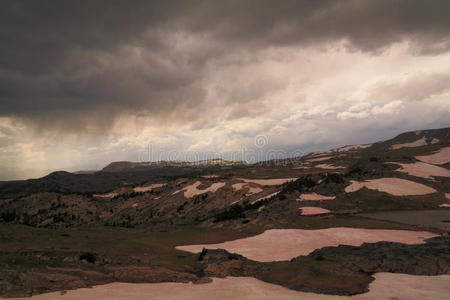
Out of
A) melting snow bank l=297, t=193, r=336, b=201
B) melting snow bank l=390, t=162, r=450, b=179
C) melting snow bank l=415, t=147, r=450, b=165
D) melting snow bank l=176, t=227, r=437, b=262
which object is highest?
melting snow bank l=415, t=147, r=450, b=165

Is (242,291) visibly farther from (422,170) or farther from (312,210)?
(422,170)

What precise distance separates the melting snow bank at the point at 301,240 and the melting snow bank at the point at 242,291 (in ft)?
34.4

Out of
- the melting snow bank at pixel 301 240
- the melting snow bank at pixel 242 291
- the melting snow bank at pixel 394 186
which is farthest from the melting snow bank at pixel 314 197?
the melting snow bank at pixel 242 291

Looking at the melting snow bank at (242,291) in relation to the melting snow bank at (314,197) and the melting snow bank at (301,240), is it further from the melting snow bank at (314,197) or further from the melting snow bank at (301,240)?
the melting snow bank at (314,197)

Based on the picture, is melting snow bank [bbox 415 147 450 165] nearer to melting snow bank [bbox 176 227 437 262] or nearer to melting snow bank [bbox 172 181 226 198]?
melting snow bank [bbox 172 181 226 198]

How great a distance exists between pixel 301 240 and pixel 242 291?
67.2 feet

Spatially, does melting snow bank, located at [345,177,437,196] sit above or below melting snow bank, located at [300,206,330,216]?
above

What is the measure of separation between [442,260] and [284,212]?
35959 millimetres

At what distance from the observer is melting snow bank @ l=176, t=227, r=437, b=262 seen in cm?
3344

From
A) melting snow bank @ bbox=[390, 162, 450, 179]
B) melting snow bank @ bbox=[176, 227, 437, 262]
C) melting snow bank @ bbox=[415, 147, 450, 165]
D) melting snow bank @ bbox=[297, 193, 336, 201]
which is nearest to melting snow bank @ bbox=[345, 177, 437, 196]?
melting snow bank @ bbox=[297, 193, 336, 201]

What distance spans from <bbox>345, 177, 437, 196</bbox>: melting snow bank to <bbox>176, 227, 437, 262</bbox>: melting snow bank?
29608 millimetres

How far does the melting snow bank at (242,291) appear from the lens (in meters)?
18.0

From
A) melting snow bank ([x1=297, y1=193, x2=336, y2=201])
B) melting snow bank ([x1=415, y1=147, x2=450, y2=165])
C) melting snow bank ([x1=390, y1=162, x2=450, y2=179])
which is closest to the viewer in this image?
melting snow bank ([x1=297, y1=193, x2=336, y2=201])

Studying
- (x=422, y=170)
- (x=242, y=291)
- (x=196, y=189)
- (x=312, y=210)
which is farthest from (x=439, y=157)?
(x=242, y=291)
